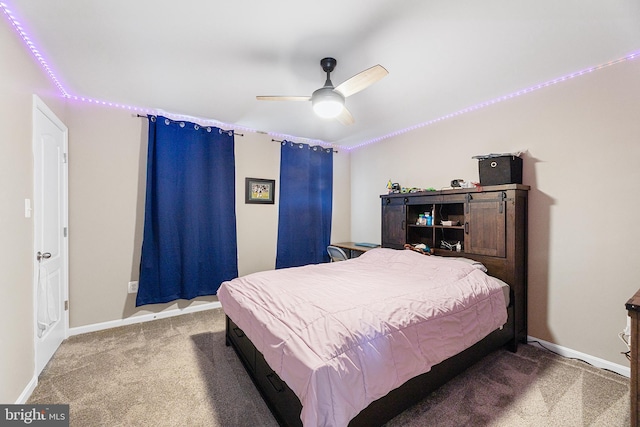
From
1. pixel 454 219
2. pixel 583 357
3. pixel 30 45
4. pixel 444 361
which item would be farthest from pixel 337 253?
pixel 30 45

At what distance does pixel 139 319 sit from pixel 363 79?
3.50m

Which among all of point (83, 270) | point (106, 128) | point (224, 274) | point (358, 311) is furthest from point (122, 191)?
point (358, 311)

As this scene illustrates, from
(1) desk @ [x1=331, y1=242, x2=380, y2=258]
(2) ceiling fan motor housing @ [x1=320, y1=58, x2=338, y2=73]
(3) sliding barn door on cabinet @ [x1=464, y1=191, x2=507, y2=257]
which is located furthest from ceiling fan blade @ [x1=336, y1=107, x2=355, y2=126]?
(1) desk @ [x1=331, y1=242, x2=380, y2=258]

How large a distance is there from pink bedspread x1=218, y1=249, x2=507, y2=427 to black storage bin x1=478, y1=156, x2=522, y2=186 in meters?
0.88

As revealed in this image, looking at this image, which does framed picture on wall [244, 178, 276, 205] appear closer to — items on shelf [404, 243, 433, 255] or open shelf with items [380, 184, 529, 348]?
open shelf with items [380, 184, 529, 348]

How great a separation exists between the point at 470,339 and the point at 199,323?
2777 mm

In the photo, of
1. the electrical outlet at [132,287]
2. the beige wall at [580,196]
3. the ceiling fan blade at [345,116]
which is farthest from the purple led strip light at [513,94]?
the electrical outlet at [132,287]

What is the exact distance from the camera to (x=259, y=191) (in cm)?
397

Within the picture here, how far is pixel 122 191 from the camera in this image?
3098 mm

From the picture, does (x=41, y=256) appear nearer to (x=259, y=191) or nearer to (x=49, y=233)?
(x=49, y=233)

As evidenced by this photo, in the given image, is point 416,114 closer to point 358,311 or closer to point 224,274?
point 358,311

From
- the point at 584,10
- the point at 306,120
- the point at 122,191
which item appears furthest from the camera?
the point at 306,120

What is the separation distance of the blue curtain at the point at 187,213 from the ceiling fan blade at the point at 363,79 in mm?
2156

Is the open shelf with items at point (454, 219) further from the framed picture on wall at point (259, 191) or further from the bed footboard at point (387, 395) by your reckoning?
the framed picture on wall at point (259, 191)
